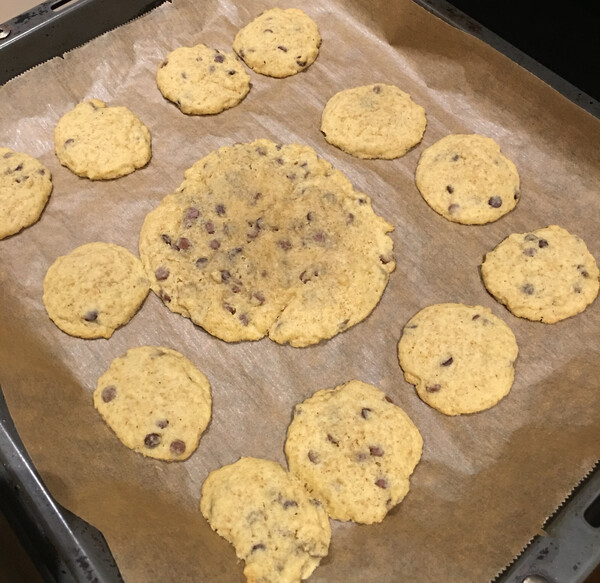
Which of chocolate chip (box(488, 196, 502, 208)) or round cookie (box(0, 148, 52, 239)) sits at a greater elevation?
round cookie (box(0, 148, 52, 239))

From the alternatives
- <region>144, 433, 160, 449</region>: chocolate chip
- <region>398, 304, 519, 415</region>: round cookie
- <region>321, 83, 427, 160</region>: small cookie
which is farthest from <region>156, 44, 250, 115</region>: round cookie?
<region>144, 433, 160, 449</region>: chocolate chip

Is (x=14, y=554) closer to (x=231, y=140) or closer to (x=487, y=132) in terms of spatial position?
(x=231, y=140)

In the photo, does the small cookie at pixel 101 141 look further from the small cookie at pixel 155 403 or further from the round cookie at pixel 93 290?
the small cookie at pixel 155 403

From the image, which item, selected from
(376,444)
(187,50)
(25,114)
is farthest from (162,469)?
(187,50)

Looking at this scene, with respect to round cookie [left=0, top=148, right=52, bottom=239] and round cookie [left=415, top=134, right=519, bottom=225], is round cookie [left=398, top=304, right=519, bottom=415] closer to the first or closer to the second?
round cookie [left=415, top=134, right=519, bottom=225]

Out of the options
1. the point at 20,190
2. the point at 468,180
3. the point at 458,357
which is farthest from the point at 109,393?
the point at 468,180

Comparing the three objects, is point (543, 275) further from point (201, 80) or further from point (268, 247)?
point (201, 80)
